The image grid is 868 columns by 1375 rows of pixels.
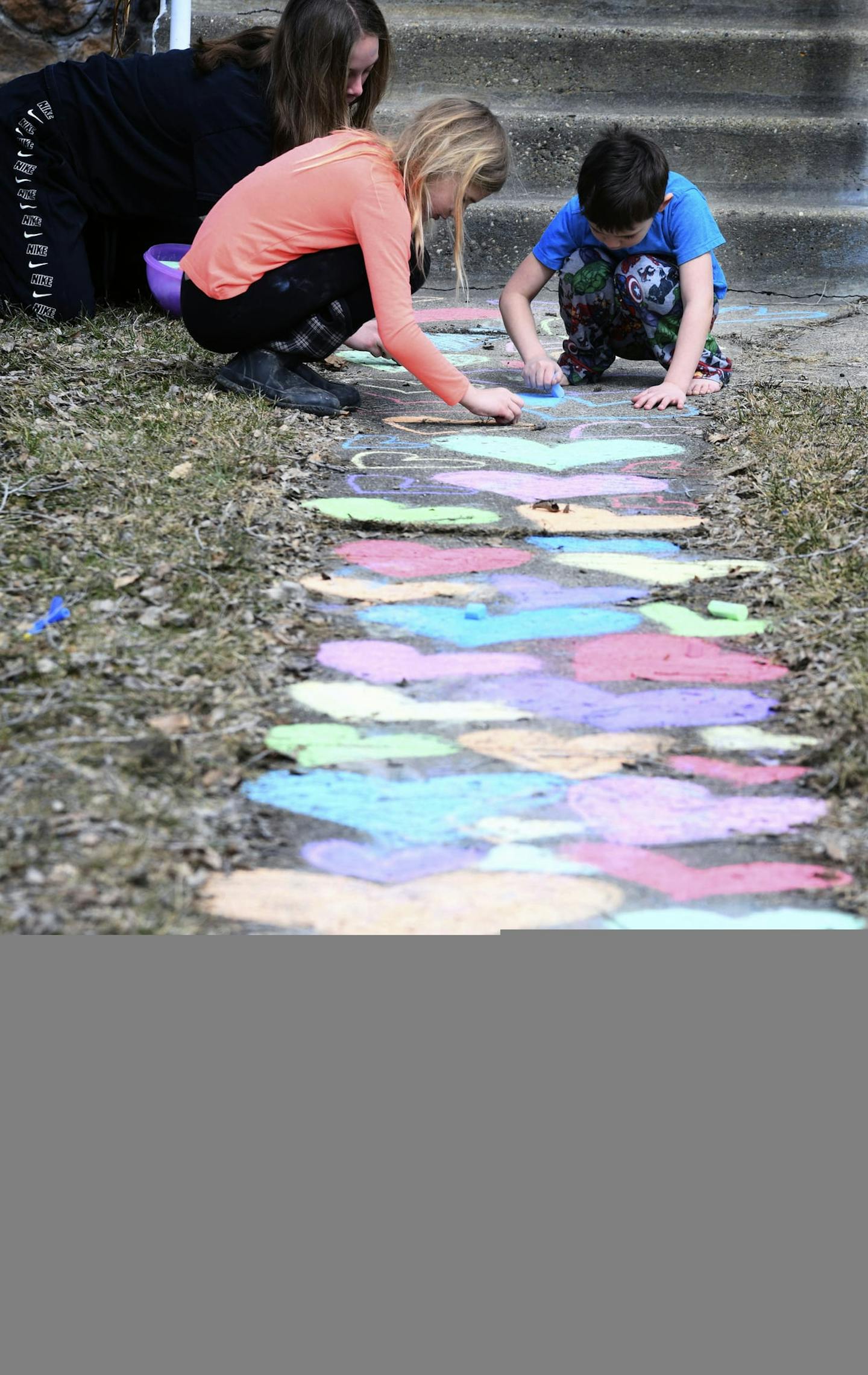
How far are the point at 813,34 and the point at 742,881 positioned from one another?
214 inches

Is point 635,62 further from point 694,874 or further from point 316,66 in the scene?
point 694,874

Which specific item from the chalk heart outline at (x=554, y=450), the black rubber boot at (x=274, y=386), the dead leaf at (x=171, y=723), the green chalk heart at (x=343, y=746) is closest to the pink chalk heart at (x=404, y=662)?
the green chalk heart at (x=343, y=746)

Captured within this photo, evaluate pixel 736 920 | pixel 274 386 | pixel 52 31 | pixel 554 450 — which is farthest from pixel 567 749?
pixel 52 31

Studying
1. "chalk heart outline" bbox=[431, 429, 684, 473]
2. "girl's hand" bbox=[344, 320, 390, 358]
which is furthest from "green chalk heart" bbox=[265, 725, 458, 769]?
"girl's hand" bbox=[344, 320, 390, 358]

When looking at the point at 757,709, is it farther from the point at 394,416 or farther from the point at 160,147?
the point at 160,147

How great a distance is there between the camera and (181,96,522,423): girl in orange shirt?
329 centimetres

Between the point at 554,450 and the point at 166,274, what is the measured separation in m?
1.55

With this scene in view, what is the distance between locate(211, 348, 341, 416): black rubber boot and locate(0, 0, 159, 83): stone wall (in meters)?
2.75

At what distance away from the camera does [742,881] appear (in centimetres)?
170

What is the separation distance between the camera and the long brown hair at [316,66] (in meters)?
3.60

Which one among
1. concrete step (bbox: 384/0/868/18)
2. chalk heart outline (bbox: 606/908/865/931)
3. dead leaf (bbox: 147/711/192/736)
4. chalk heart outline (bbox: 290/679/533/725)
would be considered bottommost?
chalk heart outline (bbox: 606/908/865/931)

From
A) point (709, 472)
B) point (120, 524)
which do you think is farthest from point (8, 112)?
point (709, 472)

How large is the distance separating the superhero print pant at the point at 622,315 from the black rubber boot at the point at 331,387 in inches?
27.3

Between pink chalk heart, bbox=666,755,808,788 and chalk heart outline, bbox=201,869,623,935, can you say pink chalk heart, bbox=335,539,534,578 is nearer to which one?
pink chalk heart, bbox=666,755,808,788
